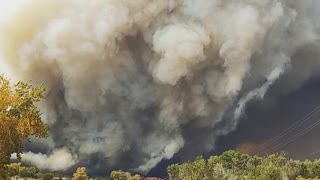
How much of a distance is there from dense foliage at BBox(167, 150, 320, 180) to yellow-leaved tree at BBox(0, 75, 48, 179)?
8723 centimetres

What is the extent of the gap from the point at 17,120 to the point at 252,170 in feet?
336

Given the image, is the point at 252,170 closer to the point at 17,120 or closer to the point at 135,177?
the point at 135,177

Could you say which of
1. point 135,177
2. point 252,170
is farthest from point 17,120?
point 135,177

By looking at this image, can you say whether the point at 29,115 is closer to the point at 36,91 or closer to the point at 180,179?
the point at 36,91

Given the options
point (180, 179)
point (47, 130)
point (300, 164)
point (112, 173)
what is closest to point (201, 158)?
point (180, 179)

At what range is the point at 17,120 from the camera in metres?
33.6

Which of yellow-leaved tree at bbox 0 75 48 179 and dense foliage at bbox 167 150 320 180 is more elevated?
dense foliage at bbox 167 150 320 180

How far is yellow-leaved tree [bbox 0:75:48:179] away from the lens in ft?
109

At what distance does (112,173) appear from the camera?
164m

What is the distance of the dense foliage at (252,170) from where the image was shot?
116000 mm

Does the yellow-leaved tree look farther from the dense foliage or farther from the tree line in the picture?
the dense foliage

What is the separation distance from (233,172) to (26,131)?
110906 mm

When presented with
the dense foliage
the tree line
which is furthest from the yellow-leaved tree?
the dense foliage

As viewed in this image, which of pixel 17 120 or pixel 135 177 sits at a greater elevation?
pixel 135 177
